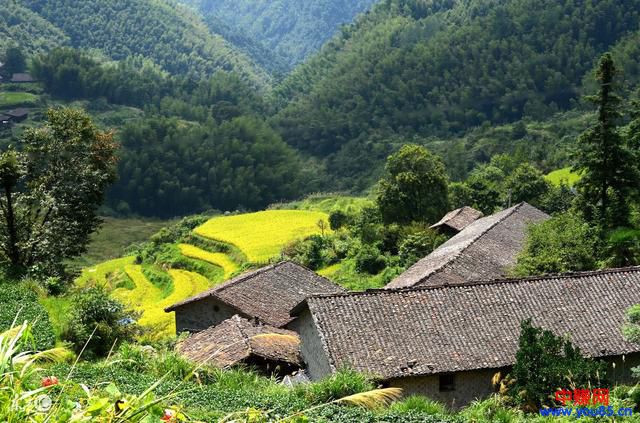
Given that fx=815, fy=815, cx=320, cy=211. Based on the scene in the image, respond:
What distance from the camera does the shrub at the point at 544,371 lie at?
13469 millimetres

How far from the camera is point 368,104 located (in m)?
122

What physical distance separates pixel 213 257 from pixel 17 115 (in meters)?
61.1

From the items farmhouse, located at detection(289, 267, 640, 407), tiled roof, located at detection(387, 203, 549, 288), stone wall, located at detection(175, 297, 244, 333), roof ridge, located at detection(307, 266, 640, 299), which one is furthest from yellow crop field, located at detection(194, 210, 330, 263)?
farmhouse, located at detection(289, 267, 640, 407)

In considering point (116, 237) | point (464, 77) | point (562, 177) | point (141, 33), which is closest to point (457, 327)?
point (562, 177)

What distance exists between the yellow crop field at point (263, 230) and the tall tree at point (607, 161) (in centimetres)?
1838

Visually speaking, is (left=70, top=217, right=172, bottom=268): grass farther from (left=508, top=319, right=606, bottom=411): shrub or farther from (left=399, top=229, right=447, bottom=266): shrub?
(left=508, top=319, right=606, bottom=411): shrub

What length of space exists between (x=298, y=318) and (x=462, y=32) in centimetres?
10805

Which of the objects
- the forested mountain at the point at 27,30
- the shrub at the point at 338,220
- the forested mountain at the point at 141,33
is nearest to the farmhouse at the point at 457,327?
the shrub at the point at 338,220

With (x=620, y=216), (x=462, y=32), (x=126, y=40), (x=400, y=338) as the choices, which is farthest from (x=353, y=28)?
(x=400, y=338)

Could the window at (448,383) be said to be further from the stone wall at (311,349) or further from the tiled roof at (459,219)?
the tiled roof at (459,219)

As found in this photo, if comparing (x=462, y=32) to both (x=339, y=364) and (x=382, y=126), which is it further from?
(x=339, y=364)

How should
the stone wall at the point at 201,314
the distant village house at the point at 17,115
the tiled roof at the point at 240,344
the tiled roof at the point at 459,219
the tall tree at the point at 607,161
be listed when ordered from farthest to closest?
the distant village house at the point at 17,115 < the tiled roof at the point at 459,219 < the tall tree at the point at 607,161 < the stone wall at the point at 201,314 < the tiled roof at the point at 240,344

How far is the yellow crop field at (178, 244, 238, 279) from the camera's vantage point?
4191 centimetres

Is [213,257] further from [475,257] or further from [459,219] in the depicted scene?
[475,257]
